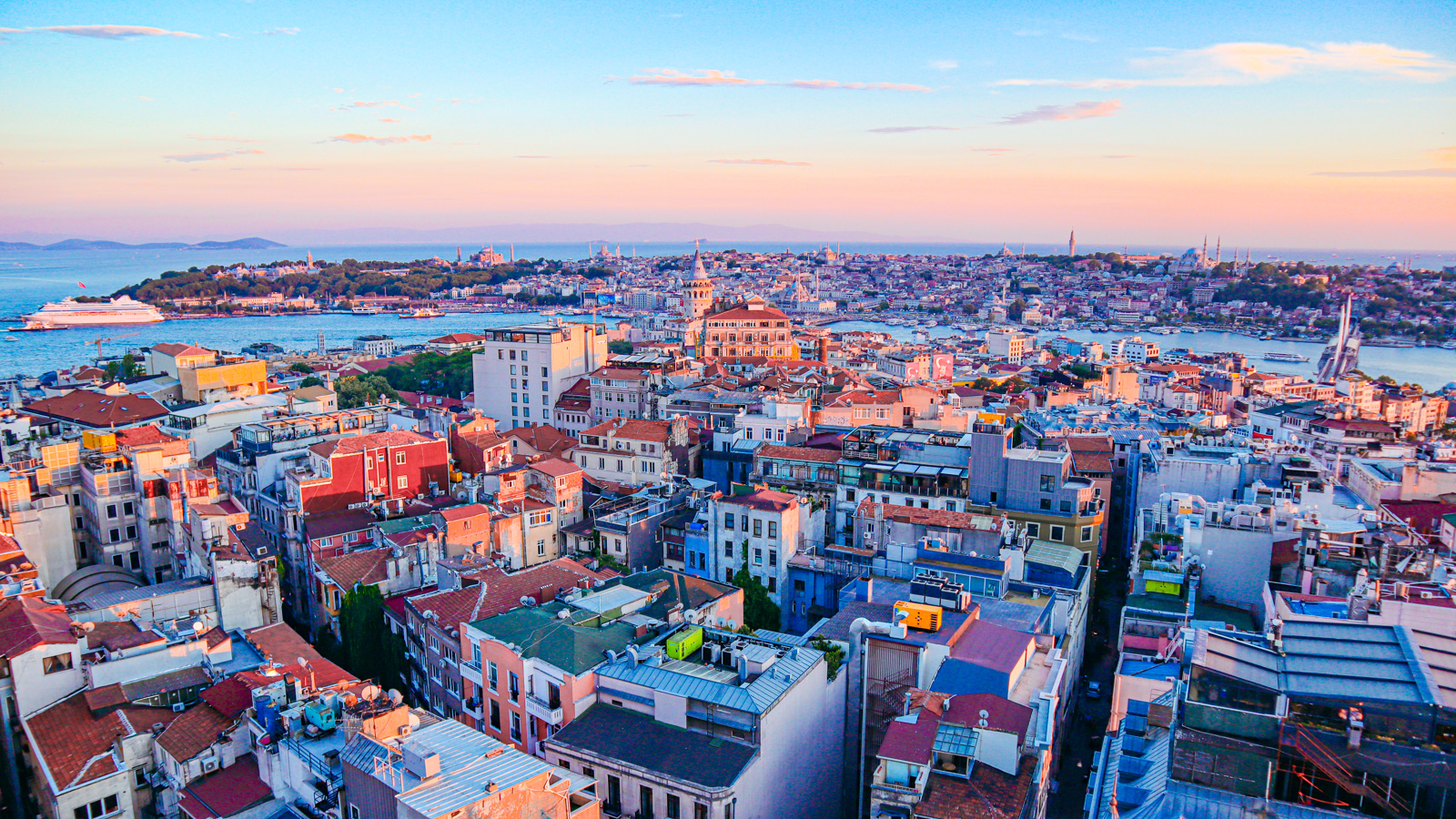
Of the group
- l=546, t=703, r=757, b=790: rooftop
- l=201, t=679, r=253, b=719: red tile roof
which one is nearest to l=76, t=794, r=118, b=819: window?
l=201, t=679, r=253, b=719: red tile roof

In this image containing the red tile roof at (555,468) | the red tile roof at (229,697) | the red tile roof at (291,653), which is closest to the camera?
the red tile roof at (229,697)

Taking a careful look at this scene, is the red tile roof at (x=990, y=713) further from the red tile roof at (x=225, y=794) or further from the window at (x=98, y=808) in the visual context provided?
the window at (x=98, y=808)

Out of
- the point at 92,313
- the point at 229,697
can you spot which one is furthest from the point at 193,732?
the point at 92,313

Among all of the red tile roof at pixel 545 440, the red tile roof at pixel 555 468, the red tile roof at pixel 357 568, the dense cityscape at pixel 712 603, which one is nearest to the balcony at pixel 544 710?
the dense cityscape at pixel 712 603

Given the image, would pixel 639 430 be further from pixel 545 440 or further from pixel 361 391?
pixel 361 391

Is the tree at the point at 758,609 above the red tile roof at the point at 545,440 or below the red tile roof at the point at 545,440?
below

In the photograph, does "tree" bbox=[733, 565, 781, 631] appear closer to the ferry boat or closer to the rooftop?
the rooftop
